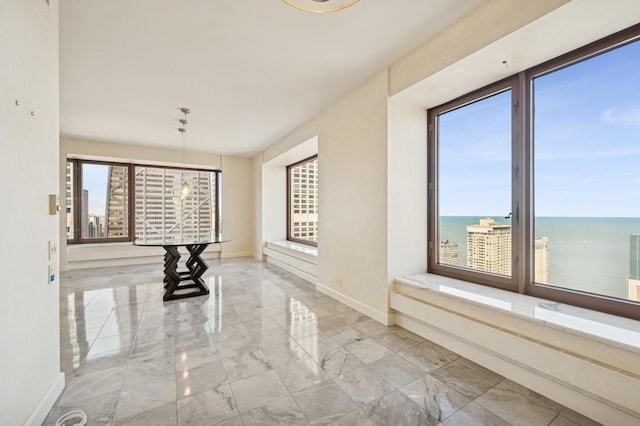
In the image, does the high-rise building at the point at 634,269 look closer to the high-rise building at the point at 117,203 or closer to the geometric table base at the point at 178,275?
the geometric table base at the point at 178,275

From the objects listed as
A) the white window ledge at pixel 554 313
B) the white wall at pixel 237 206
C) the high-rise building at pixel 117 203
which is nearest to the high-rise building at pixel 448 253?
the white window ledge at pixel 554 313

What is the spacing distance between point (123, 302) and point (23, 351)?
2602mm

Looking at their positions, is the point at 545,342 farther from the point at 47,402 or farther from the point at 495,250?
the point at 47,402

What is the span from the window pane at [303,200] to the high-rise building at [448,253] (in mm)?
3185

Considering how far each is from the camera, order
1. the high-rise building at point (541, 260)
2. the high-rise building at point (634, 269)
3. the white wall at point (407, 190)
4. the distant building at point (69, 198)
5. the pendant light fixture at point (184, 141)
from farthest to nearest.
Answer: the distant building at point (69, 198)
the pendant light fixture at point (184, 141)
the white wall at point (407, 190)
the high-rise building at point (541, 260)
the high-rise building at point (634, 269)

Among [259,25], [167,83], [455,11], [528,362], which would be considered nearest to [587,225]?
[528,362]

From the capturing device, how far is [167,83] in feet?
10.5

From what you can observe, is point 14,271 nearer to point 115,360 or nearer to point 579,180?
point 115,360

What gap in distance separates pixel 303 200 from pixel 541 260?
4.85 m

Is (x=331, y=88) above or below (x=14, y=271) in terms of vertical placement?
above

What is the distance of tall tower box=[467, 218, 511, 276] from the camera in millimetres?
2436

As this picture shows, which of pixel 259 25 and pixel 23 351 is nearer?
pixel 23 351

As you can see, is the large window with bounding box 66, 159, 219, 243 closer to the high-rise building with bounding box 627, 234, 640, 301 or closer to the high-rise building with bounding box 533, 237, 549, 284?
the high-rise building with bounding box 533, 237, 549, 284

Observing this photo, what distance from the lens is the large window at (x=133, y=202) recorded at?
19.1 ft
